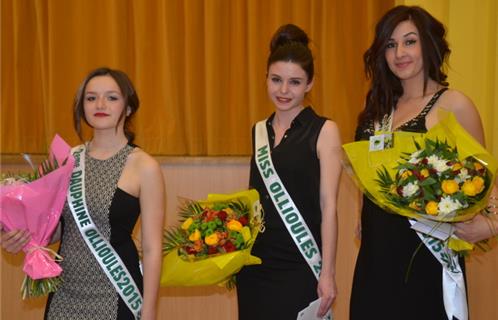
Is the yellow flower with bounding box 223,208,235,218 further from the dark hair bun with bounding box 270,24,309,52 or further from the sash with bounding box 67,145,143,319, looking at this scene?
the dark hair bun with bounding box 270,24,309,52

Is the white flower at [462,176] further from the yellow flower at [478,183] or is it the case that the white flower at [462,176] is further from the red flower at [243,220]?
the red flower at [243,220]

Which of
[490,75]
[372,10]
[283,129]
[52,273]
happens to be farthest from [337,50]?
[52,273]

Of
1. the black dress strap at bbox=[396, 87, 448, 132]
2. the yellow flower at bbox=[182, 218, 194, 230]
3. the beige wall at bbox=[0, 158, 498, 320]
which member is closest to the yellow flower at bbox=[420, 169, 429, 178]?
the black dress strap at bbox=[396, 87, 448, 132]

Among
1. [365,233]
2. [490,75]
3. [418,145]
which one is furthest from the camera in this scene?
[490,75]

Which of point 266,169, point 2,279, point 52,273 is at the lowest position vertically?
point 2,279

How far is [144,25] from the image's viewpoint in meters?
3.33

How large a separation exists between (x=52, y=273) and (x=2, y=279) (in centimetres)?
177

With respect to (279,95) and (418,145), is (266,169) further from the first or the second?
(418,145)

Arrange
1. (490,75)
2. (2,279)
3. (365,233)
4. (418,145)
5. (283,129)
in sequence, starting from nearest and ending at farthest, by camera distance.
Result: 1. (418,145)
2. (365,233)
3. (283,129)
4. (490,75)
5. (2,279)

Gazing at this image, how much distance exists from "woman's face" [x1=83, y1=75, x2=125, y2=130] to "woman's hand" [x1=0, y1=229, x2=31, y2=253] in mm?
396

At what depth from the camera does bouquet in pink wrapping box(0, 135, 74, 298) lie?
1.72 meters

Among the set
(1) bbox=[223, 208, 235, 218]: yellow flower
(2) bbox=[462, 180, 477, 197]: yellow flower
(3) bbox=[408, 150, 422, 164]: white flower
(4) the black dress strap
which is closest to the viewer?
(2) bbox=[462, 180, 477, 197]: yellow flower

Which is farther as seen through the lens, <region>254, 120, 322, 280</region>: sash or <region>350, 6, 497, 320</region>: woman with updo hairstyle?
<region>254, 120, 322, 280</region>: sash

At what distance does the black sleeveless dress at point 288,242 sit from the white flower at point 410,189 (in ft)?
1.54
